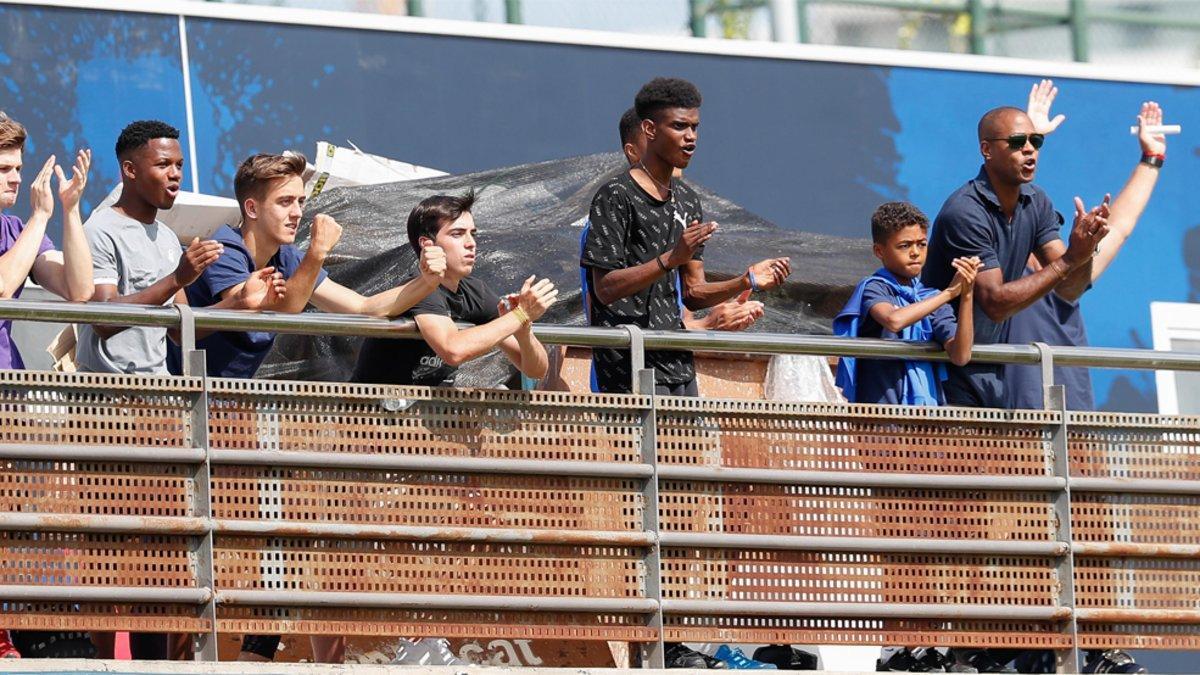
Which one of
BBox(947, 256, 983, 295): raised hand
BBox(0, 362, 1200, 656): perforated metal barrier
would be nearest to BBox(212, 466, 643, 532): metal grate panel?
BBox(0, 362, 1200, 656): perforated metal barrier

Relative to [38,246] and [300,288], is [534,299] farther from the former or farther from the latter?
[38,246]

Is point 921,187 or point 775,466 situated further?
point 921,187

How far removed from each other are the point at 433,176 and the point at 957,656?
5.29m

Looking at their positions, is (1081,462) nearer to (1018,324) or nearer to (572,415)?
(1018,324)

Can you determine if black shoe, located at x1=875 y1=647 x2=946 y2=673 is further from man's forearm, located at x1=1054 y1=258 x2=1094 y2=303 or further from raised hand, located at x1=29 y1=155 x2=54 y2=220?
raised hand, located at x1=29 y1=155 x2=54 y2=220

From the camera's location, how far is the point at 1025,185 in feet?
29.3

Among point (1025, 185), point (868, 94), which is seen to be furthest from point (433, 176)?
point (1025, 185)

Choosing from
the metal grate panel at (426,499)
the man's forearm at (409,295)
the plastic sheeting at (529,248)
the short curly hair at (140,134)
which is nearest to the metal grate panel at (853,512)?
the metal grate panel at (426,499)

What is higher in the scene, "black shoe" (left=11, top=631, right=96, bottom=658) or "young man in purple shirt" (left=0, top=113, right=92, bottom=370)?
"young man in purple shirt" (left=0, top=113, right=92, bottom=370)

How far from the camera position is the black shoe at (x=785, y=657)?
795 centimetres

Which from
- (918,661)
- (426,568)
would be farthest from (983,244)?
(426,568)

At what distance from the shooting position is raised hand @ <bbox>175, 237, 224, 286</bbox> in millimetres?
7207

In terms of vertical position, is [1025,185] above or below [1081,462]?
above

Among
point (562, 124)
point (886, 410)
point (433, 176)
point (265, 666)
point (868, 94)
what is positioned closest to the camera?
point (265, 666)
